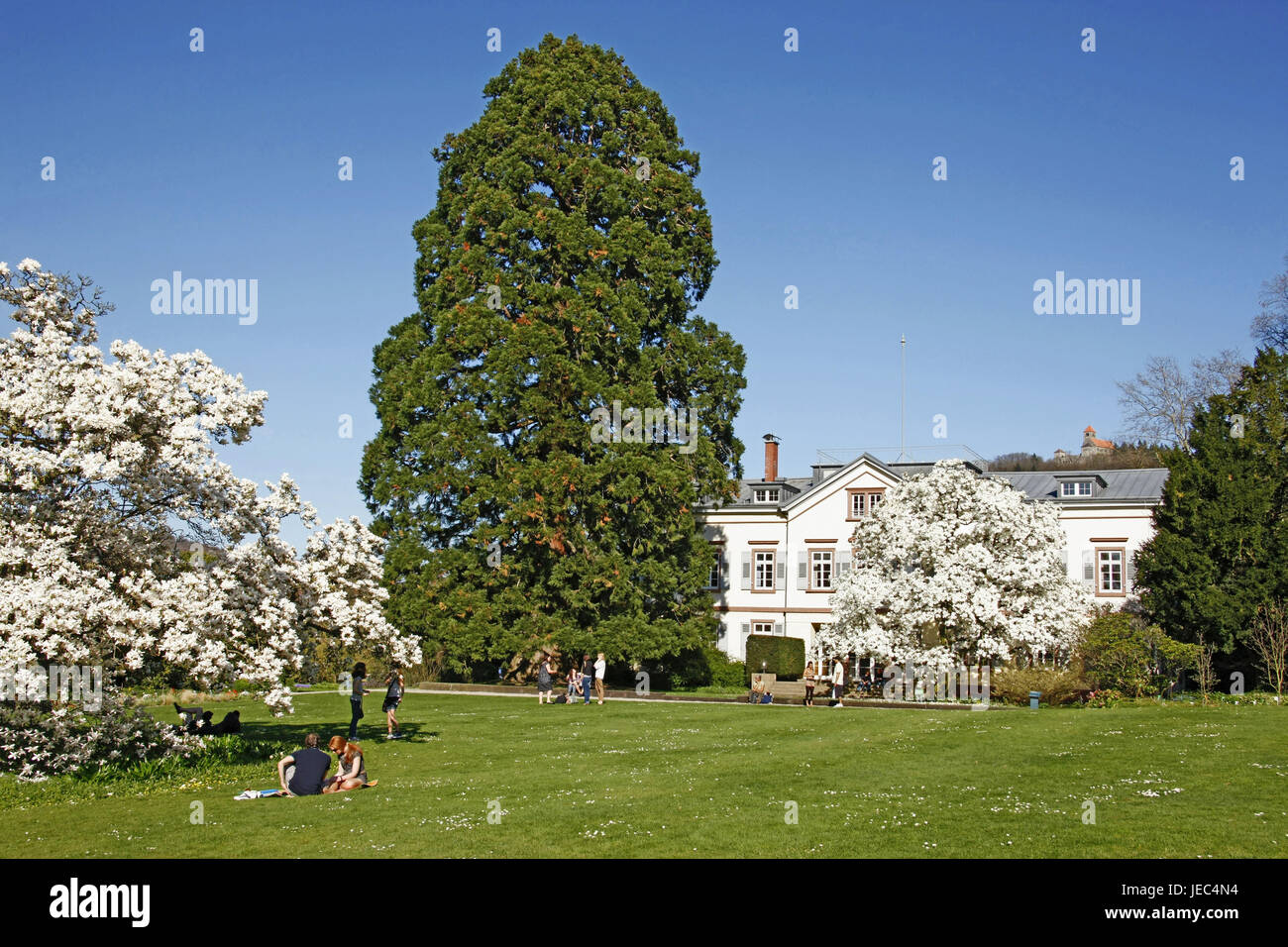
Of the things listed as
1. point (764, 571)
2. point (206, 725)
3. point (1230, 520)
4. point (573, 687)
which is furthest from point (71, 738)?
point (764, 571)

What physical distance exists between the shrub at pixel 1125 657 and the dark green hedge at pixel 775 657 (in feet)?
49.5

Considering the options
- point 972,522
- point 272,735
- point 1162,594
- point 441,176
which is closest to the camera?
point 272,735

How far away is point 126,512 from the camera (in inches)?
701

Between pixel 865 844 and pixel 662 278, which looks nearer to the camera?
pixel 865 844

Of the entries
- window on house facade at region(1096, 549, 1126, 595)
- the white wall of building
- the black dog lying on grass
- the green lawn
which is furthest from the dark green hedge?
the black dog lying on grass

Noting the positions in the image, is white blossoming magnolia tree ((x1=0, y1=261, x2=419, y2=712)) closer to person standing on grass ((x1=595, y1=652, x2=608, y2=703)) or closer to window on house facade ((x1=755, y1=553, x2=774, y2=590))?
person standing on grass ((x1=595, y1=652, x2=608, y2=703))

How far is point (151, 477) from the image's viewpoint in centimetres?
1739

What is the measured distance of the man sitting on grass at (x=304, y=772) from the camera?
52.9ft

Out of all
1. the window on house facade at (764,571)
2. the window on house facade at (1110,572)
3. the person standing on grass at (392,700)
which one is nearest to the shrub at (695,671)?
the window on house facade at (764,571)

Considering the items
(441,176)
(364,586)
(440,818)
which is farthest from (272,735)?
(441,176)

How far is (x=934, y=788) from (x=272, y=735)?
15.0 metres

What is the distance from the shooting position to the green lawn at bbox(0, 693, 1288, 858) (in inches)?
468

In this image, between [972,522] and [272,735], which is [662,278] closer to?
[972,522]

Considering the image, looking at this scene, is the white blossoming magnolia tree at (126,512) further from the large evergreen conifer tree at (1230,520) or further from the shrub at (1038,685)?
the large evergreen conifer tree at (1230,520)
